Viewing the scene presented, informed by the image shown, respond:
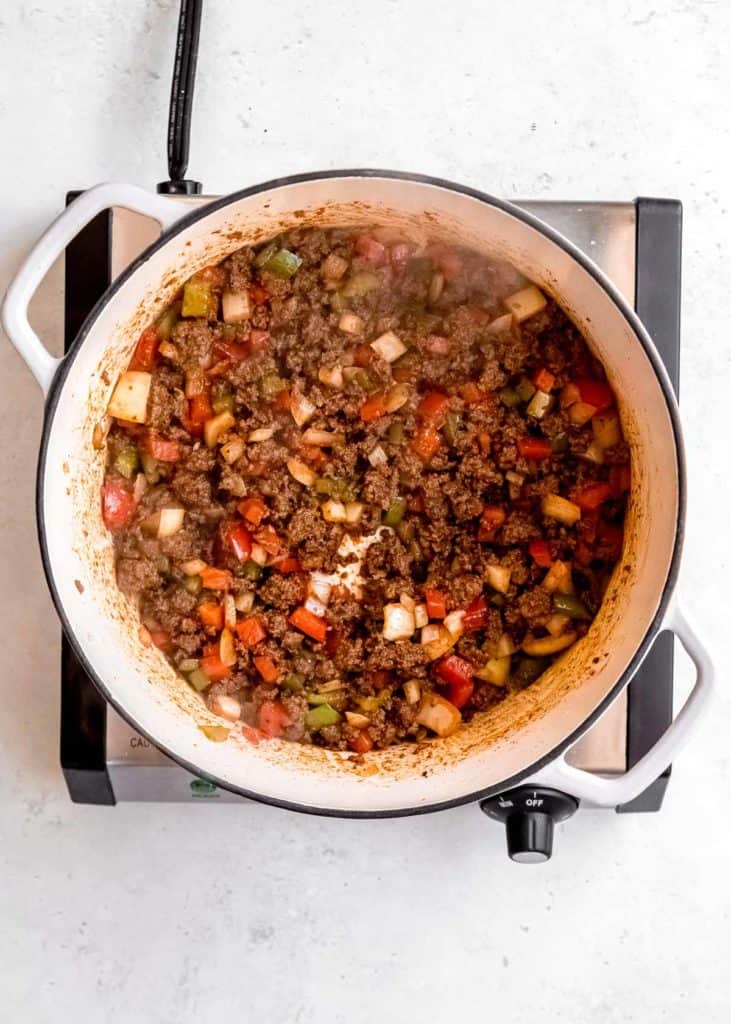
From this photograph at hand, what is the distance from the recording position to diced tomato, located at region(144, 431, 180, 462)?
1.53m

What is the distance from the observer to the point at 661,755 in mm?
1325

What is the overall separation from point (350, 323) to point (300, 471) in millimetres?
205

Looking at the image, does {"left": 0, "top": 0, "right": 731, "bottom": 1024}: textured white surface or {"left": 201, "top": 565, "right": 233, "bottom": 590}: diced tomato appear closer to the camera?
{"left": 201, "top": 565, "right": 233, "bottom": 590}: diced tomato

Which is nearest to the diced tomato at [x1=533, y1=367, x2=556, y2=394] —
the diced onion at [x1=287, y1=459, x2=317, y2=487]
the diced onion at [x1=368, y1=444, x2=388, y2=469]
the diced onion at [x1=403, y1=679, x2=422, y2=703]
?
the diced onion at [x1=368, y1=444, x2=388, y2=469]

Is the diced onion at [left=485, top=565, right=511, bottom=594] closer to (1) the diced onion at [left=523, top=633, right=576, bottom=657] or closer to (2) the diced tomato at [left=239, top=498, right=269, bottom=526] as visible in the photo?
(1) the diced onion at [left=523, top=633, right=576, bottom=657]

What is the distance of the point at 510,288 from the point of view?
152cm

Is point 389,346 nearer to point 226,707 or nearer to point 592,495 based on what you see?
point 592,495

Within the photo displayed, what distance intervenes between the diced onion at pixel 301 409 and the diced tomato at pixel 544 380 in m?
0.29

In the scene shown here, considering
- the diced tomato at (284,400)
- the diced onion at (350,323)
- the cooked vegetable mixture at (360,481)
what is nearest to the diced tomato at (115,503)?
the cooked vegetable mixture at (360,481)

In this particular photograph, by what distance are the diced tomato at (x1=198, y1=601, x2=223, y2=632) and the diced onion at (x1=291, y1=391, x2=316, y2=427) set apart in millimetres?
266

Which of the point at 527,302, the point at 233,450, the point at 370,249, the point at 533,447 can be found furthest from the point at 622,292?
the point at 233,450

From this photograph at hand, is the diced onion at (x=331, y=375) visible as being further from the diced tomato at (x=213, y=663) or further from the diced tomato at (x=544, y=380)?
the diced tomato at (x=213, y=663)

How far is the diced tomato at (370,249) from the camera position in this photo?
5.00 ft

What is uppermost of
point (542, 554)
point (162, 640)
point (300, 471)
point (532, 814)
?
point (300, 471)
